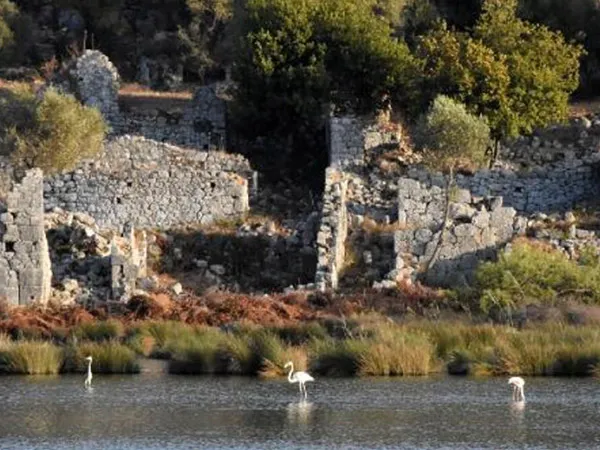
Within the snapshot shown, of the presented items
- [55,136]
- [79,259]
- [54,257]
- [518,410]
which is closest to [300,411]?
[518,410]

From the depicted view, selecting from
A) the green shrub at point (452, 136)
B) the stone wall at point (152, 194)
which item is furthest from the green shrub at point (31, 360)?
the green shrub at point (452, 136)

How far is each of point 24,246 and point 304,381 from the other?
11.8 m

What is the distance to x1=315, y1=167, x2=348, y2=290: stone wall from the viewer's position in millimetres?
53938

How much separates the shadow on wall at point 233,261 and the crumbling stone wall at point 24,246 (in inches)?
162

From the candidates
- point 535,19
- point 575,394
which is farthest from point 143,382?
Answer: point 535,19

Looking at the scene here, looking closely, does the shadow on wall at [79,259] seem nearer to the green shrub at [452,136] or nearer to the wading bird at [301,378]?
the green shrub at [452,136]

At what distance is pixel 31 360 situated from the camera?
44188mm

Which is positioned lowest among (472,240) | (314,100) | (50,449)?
(50,449)

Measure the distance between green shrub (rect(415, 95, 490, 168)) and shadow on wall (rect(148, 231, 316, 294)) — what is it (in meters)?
5.04

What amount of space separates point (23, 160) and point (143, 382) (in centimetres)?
1866

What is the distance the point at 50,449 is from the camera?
116 feet

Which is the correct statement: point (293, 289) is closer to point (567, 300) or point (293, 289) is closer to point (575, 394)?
point (567, 300)

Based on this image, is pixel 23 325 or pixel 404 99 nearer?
pixel 23 325

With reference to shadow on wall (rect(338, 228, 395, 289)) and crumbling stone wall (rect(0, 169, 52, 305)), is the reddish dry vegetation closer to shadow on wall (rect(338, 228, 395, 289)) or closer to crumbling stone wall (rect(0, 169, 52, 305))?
crumbling stone wall (rect(0, 169, 52, 305))
